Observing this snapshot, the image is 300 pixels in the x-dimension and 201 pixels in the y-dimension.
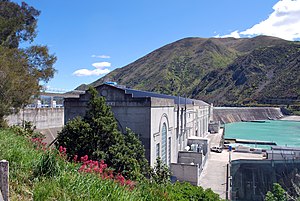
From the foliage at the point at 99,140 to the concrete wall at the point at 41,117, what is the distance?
10.4 meters

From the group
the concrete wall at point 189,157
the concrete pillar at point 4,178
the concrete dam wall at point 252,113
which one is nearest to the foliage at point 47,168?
the concrete pillar at point 4,178

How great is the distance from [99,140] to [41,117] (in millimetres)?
14107

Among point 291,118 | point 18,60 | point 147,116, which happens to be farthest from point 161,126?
point 291,118

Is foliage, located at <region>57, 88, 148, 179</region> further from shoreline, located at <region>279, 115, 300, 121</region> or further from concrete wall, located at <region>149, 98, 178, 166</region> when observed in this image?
shoreline, located at <region>279, 115, 300, 121</region>

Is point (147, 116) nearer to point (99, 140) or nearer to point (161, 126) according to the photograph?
point (161, 126)

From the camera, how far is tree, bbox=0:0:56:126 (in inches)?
429

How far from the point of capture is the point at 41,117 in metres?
24.9

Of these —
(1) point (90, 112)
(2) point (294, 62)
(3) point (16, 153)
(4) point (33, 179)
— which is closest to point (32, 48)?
(1) point (90, 112)

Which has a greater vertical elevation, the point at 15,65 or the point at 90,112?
the point at 15,65

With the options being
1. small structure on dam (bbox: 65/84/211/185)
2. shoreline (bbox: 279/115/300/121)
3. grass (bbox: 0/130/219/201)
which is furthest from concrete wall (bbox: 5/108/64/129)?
shoreline (bbox: 279/115/300/121)

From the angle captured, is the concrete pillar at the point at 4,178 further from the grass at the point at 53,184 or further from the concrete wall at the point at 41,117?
the concrete wall at the point at 41,117

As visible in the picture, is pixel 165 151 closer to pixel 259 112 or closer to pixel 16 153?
pixel 16 153

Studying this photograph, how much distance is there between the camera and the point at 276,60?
516 feet

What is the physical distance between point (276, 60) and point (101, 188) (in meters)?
173
